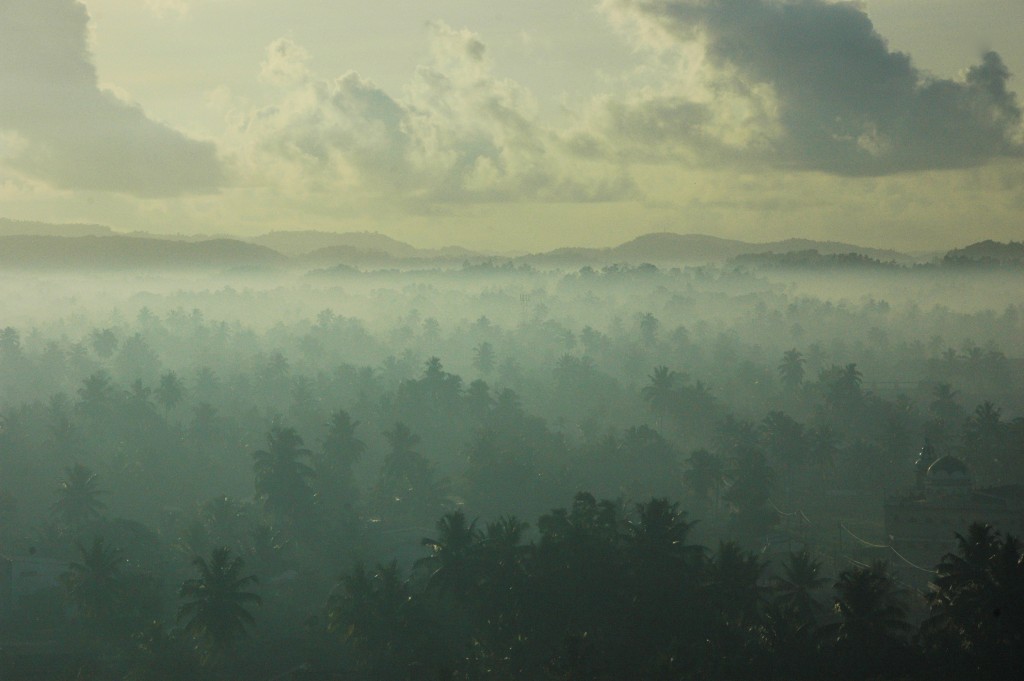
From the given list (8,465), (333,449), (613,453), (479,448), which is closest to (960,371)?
(613,453)

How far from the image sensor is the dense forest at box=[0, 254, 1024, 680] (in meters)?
41.3

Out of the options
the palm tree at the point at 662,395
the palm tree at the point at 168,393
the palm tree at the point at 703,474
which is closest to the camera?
the palm tree at the point at 703,474

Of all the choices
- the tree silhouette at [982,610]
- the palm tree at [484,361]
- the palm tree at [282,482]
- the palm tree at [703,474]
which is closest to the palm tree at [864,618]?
the tree silhouette at [982,610]

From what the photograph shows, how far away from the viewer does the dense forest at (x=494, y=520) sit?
136 feet

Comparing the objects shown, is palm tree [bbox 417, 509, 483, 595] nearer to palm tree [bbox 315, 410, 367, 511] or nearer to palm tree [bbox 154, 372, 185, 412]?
palm tree [bbox 315, 410, 367, 511]

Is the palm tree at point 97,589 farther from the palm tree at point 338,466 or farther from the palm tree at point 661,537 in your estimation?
the palm tree at point 661,537

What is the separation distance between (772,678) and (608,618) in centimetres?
819

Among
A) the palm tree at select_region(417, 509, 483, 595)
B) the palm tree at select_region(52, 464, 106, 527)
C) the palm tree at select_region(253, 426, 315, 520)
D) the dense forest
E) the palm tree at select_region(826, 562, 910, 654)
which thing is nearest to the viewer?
the palm tree at select_region(826, 562, 910, 654)

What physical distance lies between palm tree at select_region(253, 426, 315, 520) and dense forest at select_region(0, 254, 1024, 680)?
187mm

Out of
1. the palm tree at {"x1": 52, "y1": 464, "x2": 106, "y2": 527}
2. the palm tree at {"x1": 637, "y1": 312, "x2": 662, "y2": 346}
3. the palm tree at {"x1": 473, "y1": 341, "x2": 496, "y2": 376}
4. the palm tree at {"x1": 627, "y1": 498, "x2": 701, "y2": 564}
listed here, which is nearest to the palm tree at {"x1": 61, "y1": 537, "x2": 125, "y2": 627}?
the palm tree at {"x1": 52, "y1": 464, "x2": 106, "y2": 527}

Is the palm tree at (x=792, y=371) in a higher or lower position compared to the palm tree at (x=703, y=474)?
higher

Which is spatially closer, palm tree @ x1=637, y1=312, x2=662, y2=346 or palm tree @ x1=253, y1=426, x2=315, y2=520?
palm tree @ x1=253, y1=426, x2=315, y2=520

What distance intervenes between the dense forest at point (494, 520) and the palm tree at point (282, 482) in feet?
0.61

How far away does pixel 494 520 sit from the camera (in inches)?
2697
